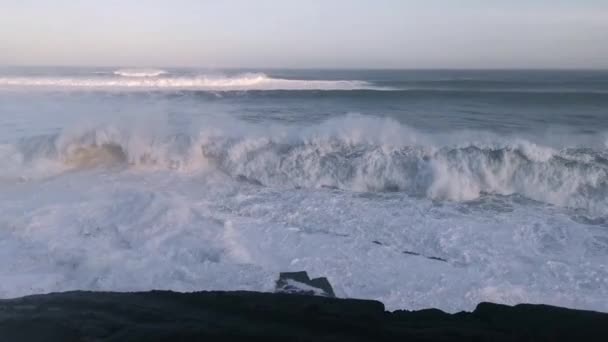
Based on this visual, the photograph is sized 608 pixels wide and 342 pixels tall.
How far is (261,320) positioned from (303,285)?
1.20m

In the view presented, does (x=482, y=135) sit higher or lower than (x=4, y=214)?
higher

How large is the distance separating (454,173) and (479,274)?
11.9ft

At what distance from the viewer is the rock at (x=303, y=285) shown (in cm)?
450

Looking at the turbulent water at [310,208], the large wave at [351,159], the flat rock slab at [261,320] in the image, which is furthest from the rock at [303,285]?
the large wave at [351,159]

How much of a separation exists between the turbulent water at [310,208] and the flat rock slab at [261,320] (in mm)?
805

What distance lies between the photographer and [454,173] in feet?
27.5

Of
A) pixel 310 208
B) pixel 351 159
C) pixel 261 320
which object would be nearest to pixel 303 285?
pixel 261 320

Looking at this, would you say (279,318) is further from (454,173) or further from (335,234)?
(454,173)

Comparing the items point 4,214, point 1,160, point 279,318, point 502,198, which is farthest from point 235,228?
point 1,160

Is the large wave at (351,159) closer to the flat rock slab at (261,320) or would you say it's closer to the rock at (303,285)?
the rock at (303,285)

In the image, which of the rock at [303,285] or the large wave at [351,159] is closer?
the rock at [303,285]

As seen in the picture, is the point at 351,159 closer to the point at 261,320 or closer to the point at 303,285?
the point at 303,285

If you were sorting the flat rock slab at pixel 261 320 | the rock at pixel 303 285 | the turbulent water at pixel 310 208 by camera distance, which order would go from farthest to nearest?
the turbulent water at pixel 310 208, the rock at pixel 303 285, the flat rock slab at pixel 261 320

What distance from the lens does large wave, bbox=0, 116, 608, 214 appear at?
809 centimetres
